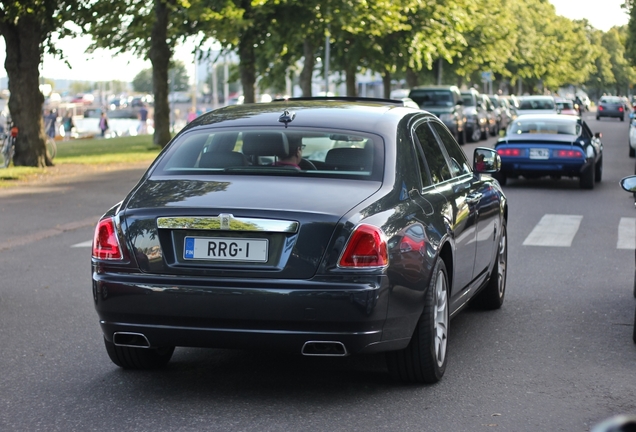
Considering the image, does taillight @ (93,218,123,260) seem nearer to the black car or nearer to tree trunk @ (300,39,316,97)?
the black car

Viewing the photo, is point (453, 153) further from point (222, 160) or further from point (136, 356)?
point (136, 356)

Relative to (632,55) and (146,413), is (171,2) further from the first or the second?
(632,55)

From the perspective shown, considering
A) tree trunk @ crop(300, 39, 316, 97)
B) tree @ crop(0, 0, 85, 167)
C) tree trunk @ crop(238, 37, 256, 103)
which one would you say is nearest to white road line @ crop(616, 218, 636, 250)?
tree @ crop(0, 0, 85, 167)

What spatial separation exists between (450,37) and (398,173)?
131ft

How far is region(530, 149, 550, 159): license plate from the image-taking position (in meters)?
20.8

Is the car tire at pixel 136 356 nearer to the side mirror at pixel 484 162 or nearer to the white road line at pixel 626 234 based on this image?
the side mirror at pixel 484 162

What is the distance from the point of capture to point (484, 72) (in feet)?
235

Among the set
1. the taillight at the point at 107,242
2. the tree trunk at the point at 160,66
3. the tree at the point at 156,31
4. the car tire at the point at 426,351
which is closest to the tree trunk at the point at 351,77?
the tree at the point at 156,31

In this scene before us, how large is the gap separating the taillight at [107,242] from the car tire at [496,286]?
132 inches

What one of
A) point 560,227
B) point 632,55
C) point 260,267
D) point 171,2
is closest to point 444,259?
point 260,267

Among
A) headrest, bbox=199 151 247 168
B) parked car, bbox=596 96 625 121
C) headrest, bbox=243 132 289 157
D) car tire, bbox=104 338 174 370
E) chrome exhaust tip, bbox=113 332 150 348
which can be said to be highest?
headrest, bbox=243 132 289 157

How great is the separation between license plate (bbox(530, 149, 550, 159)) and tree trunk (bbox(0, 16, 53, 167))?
1079 centimetres

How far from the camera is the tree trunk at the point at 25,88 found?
24.7 m

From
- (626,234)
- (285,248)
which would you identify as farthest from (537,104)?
(285,248)
